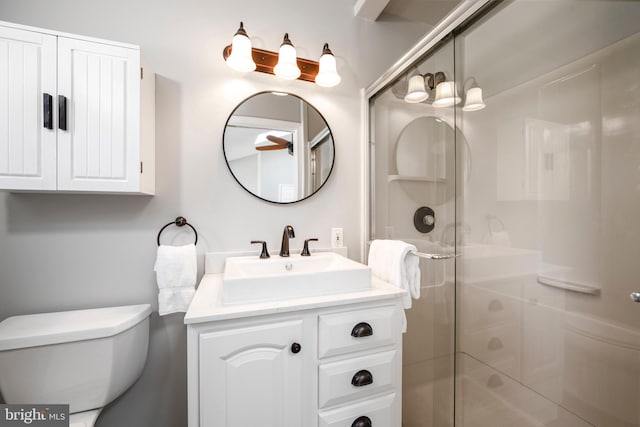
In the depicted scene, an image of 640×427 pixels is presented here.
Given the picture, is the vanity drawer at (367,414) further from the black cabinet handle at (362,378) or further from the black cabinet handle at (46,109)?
the black cabinet handle at (46,109)

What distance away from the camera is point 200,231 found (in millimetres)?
1365

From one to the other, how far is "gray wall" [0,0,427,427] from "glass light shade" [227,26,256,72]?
11 centimetres

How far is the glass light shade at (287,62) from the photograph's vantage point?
1.34m

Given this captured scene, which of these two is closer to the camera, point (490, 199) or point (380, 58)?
point (490, 199)

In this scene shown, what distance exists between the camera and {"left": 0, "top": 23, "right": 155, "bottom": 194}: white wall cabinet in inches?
38.5

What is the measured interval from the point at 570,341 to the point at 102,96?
6.28 ft

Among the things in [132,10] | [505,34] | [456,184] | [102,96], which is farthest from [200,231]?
[505,34]

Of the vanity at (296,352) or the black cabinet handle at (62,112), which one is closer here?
the vanity at (296,352)

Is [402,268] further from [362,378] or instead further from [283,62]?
[283,62]

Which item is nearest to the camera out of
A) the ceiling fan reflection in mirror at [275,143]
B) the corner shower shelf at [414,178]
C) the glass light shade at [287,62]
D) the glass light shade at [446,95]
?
the glass light shade at [446,95]

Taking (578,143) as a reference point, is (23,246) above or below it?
below

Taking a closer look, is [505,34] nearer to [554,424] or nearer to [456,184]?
[456,184]

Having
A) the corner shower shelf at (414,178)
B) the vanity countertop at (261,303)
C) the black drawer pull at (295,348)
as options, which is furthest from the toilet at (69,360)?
the corner shower shelf at (414,178)

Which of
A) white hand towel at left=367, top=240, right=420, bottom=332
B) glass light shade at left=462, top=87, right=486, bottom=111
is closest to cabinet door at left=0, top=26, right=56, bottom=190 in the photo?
white hand towel at left=367, top=240, right=420, bottom=332
